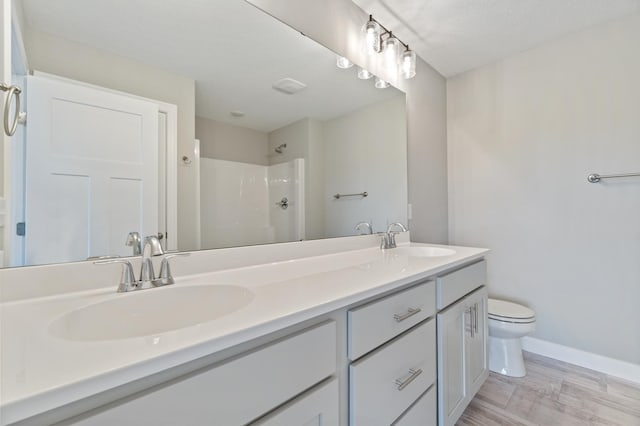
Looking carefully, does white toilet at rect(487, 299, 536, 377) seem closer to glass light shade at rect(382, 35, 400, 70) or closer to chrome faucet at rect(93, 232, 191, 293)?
glass light shade at rect(382, 35, 400, 70)

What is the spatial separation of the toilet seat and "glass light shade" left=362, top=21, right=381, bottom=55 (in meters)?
1.81

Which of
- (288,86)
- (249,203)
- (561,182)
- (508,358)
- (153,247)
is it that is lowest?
(508,358)

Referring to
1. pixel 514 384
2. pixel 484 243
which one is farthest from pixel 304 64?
pixel 514 384

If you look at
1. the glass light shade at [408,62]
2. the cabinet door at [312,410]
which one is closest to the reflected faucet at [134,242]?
the cabinet door at [312,410]

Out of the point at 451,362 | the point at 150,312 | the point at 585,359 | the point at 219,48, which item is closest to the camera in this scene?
the point at 150,312

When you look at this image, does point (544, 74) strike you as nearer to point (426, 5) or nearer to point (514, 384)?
point (426, 5)

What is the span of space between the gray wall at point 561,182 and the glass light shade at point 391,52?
0.87 meters

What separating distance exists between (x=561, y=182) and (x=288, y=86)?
1.97 m

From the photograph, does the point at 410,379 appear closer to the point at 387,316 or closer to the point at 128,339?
the point at 387,316

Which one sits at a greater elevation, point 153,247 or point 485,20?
point 485,20

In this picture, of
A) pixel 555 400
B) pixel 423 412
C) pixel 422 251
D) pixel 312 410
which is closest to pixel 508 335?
pixel 555 400

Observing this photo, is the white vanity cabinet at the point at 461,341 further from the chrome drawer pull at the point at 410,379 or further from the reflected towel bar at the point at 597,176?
the reflected towel bar at the point at 597,176

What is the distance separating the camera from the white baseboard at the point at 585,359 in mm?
1702

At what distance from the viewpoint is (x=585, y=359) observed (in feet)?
6.08
